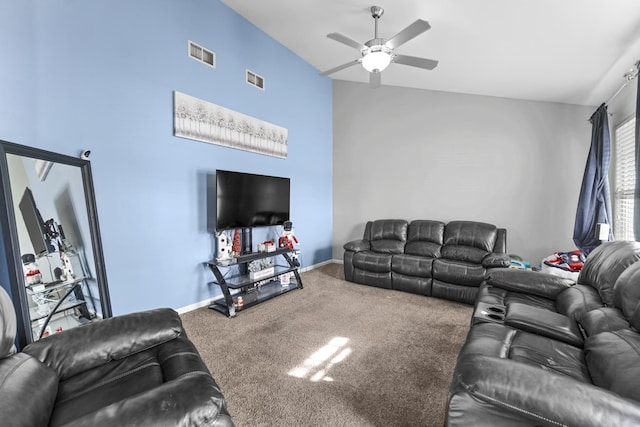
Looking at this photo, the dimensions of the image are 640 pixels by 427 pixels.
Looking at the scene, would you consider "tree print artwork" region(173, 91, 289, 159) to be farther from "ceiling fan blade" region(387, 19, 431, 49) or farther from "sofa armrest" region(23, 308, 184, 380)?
"sofa armrest" region(23, 308, 184, 380)

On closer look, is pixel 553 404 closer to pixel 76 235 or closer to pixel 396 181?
pixel 76 235

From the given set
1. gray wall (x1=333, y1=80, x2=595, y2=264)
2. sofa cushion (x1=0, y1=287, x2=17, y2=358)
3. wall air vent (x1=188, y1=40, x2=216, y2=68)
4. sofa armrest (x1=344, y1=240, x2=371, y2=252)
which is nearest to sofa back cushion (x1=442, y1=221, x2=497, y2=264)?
gray wall (x1=333, y1=80, x2=595, y2=264)

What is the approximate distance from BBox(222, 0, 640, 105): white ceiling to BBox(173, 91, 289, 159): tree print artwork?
1.31 meters

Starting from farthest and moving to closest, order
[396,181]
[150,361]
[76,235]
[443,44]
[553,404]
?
[396,181], [443,44], [76,235], [150,361], [553,404]

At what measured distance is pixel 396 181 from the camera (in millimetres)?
5051

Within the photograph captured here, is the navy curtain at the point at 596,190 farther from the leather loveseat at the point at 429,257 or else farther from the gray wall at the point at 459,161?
the leather loveseat at the point at 429,257

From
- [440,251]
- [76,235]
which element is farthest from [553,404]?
[440,251]

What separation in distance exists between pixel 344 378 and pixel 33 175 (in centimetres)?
250

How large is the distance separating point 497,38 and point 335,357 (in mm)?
3389

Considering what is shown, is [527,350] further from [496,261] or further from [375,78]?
[375,78]

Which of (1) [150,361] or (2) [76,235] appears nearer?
(1) [150,361]

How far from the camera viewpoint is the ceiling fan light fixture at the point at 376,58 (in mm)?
2766

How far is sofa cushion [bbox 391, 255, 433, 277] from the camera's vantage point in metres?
3.79

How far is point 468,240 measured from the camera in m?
4.05
